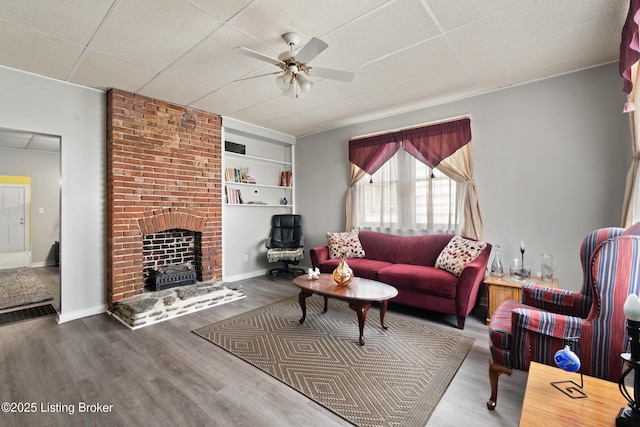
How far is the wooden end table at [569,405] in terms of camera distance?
105 centimetres

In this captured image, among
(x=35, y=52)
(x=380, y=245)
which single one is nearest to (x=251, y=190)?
(x=380, y=245)

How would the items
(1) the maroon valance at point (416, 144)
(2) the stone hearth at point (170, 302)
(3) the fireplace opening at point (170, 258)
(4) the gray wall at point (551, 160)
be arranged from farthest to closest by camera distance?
(3) the fireplace opening at point (170, 258)
(1) the maroon valance at point (416, 144)
(2) the stone hearth at point (170, 302)
(4) the gray wall at point (551, 160)

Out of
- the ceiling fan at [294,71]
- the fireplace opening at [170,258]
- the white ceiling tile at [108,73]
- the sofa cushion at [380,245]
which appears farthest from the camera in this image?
the sofa cushion at [380,245]

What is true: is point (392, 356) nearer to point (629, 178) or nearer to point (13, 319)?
point (629, 178)

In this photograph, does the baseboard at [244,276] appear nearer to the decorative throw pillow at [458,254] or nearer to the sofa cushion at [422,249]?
the sofa cushion at [422,249]

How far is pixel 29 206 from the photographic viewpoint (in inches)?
254

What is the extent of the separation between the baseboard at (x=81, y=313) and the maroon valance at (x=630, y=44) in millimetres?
5578

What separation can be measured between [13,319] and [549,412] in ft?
16.1

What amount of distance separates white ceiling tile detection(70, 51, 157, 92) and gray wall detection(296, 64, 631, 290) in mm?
3772

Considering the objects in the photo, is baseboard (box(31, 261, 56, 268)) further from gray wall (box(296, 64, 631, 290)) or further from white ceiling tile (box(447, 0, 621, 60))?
white ceiling tile (box(447, 0, 621, 60))

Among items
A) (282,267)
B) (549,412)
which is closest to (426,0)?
(549,412)

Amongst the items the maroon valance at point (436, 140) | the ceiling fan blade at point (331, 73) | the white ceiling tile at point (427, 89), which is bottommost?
the maroon valance at point (436, 140)

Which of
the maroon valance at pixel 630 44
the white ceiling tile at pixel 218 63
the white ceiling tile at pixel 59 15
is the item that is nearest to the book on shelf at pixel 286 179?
the white ceiling tile at pixel 218 63

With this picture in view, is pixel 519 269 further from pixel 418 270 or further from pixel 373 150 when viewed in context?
pixel 373 150
